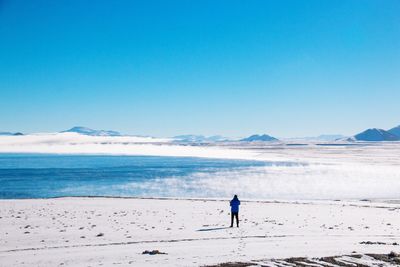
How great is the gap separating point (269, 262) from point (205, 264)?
7.99 ft

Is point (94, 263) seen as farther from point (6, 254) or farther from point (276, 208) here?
point (276, 208)

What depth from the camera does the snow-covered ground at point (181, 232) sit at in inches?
688

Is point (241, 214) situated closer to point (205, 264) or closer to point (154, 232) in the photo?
point (154, 232)

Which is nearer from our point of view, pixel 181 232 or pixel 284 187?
pixel 181 232

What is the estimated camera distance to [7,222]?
Result: 27172mm

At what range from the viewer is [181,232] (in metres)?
23.6

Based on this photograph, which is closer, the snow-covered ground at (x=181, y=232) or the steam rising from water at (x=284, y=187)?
the snow-covered ground at (x=181, y=232)

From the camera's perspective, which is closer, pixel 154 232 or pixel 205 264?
pixel 205 264

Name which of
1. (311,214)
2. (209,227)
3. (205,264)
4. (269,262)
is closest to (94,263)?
(205,264)

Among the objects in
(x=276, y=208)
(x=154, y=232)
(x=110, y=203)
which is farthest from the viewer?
(x=110, y=203)

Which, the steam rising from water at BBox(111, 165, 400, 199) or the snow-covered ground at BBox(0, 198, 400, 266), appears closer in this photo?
the snow-covered ground at BBox(0, 198, 400, 266)

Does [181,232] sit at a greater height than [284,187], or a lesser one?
lesser

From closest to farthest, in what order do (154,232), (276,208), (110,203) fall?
(154,232) < (276,208) < (110,203)

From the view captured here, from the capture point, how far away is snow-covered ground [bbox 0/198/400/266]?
17469 millimetres
